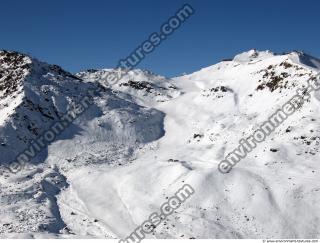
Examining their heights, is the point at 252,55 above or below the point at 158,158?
above

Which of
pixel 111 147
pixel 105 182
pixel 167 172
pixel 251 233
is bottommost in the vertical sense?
pixel 251 233

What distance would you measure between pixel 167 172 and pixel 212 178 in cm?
394

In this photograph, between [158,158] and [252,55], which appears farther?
[252,55]

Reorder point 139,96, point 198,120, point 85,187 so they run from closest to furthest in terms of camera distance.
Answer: point 85,187
point 198,120
point 139,96

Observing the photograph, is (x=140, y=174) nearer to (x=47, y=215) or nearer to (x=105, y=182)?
(x=105, y=182)

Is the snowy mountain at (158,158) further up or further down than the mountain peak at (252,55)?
further down

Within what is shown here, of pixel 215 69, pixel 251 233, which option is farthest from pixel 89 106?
pixel 215 69

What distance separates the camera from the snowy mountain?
81.5 feet

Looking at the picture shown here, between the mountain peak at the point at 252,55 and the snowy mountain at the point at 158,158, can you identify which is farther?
the mountain peak at the point at 252,55

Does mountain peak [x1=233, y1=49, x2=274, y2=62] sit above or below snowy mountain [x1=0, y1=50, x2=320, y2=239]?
above

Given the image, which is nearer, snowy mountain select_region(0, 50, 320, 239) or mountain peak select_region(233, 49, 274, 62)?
snowy mountain select_region(0, 50, 320, 239)

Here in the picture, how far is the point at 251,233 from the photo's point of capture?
77.5ft

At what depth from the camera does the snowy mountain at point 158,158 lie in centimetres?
2484

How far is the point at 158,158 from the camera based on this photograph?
121 ft
